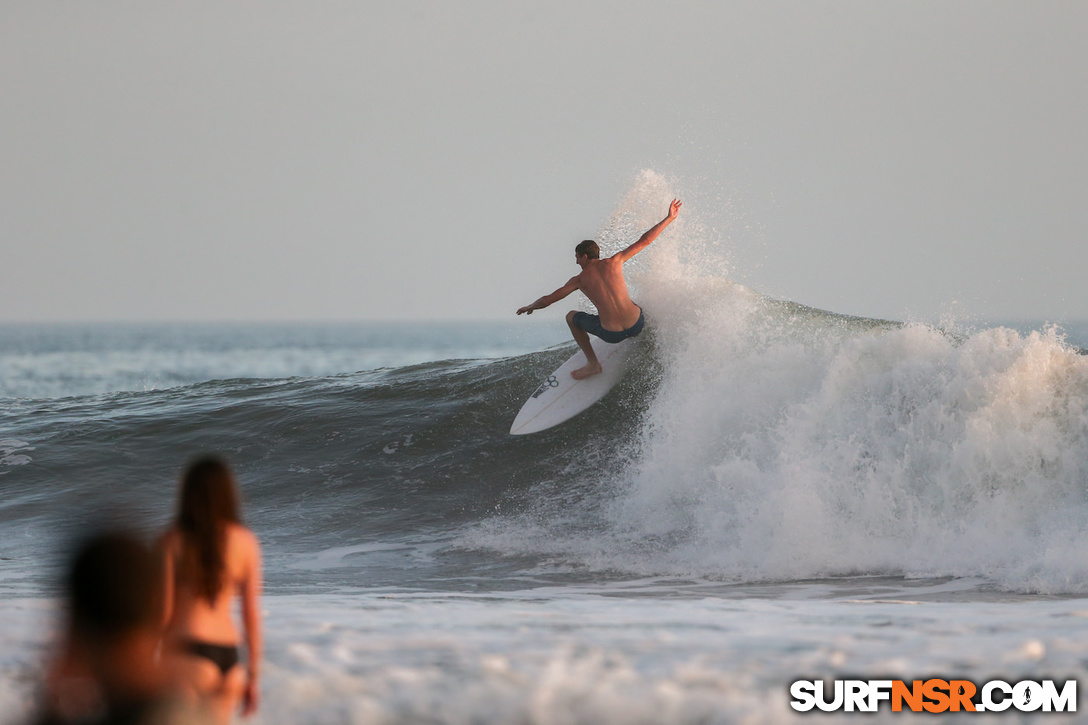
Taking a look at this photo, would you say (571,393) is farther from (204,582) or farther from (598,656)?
(204,582)

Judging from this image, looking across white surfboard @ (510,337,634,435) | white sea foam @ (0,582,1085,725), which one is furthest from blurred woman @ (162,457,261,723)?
white surfboard @ (510,337,634,435)

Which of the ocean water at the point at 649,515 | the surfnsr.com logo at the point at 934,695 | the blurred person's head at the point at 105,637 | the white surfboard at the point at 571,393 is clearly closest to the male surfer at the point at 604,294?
the white surfboard at the point at 571,393

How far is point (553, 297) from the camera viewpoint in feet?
28.4

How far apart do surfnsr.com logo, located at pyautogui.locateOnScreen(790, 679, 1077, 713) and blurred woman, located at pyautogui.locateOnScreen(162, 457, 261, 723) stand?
185 cm

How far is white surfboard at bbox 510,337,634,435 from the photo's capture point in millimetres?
9438

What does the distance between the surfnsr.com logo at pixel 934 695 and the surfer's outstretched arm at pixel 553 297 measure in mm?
5582

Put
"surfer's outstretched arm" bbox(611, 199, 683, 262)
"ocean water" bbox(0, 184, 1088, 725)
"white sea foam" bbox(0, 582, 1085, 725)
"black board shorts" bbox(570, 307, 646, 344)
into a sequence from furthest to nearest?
"black board shorts" bbox(570, 307, 646, 344)
"surfer's outstretched arm" bbox(611, 199, 683, 262)
"ocean water" bbox(0, 184, 1088, 725)
"white sea foam" bbox(0, 582, 1085, 725)

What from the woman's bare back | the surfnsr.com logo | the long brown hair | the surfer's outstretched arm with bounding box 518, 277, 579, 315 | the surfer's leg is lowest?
the surfnsr.com logo

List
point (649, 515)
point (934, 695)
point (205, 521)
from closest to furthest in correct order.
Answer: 1. point (205, 521)
2. point (934, 695)
3. point (649, 515)

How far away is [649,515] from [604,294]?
86.9 inches

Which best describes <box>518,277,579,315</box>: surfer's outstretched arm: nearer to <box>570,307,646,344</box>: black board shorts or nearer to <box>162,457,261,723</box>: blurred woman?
<box>570,307,646,344</box>: black board shorts

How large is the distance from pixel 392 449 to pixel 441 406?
115cm

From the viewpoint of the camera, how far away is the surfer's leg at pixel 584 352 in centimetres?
906

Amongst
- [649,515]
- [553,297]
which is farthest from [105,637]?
[553,297]
